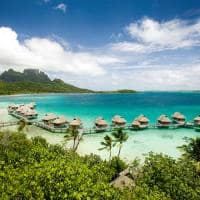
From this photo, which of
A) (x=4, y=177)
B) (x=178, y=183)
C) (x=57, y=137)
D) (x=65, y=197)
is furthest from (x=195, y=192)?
(x=57, y=137)

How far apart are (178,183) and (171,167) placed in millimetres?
1961

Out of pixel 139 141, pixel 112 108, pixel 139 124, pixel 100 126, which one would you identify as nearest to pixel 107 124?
pixel 100 126

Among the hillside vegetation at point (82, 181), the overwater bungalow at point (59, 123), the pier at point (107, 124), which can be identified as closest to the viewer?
the hillside vegetation at point (82, 181)

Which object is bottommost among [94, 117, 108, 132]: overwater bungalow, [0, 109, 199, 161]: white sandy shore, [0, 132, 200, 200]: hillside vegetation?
[0, 109, 199, 161]: white sandy shore

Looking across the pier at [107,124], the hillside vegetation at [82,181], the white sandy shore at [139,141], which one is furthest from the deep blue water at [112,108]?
the hillside vegetation at [82,181]

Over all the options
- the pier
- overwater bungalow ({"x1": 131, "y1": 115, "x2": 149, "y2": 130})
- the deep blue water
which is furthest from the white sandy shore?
the deep blue water

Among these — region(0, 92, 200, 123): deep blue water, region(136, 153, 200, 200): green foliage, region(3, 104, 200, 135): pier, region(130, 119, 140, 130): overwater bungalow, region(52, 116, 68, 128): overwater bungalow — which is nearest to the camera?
region(136, 153, 200, 200): green foliage

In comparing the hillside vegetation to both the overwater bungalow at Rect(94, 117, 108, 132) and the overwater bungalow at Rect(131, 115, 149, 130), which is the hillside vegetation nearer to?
the overwater bungalow at Rect(94, 117, 108, 132)

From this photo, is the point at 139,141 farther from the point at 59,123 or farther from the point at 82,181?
the point at 82,181

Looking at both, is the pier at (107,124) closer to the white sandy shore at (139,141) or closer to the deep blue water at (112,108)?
the white sandy shore at (139,141)

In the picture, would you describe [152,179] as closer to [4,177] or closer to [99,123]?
Answer: [4,177]

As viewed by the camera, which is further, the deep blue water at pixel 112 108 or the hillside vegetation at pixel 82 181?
the deep blue water at pixel 112 108

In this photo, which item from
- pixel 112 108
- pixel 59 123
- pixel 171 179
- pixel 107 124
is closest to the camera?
pixel 171 179

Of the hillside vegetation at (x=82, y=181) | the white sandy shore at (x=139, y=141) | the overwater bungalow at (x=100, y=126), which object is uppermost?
the hillside vegetation at (x=82, y=181)
